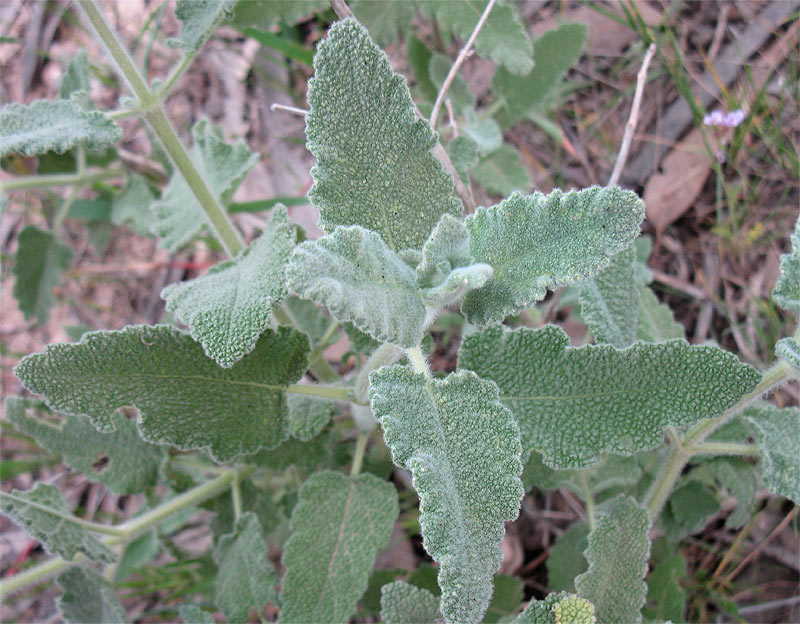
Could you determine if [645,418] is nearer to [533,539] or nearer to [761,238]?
[533,539]

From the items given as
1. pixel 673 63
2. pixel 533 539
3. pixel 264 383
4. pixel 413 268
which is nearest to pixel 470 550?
pixel 413 268

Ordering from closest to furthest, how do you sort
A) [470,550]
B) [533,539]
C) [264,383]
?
[470,550]
[264,383]
[533,539]

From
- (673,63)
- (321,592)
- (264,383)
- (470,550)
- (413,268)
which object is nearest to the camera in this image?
(470,550)

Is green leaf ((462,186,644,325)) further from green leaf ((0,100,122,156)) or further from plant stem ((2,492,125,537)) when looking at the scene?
plant stem ((2,492,125,537))

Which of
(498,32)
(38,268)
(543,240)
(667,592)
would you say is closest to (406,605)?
(667,592)

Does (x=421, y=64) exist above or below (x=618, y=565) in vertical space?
above

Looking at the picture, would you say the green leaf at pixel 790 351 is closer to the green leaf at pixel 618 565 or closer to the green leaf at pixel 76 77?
the green leaf at pixel 618 565

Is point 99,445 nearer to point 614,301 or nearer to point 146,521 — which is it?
point 146,521
